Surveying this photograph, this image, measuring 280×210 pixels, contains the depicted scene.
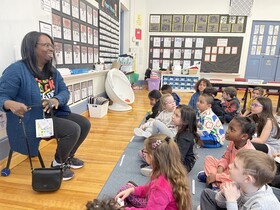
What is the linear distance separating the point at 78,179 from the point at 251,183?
4.22 ft

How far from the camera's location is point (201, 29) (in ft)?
22.3

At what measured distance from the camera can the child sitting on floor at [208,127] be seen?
7.98 feet

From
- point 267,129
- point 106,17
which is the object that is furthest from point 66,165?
point 106,17

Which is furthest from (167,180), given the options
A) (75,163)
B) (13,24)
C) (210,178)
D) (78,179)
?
(13,24)

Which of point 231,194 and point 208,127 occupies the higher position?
point 231,194

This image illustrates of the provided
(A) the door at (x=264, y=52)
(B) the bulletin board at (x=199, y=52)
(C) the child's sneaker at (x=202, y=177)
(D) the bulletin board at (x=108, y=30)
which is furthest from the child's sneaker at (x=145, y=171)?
(A) the door at (x=264, y=52)

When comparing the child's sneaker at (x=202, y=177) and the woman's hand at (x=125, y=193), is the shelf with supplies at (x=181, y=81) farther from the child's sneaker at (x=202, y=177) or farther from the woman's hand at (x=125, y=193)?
the woman's hand at (x=125, y=193)

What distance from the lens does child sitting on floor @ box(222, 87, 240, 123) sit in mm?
3402

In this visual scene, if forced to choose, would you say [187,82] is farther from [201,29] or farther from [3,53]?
[3,53]

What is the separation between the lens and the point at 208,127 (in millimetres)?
2438

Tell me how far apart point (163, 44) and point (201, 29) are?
1.27 m

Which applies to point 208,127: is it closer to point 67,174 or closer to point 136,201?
point 136,201

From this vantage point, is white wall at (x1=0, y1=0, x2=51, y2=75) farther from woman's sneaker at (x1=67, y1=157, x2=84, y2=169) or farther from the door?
the door

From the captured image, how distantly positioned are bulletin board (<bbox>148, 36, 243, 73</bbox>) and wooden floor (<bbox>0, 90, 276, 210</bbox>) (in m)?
4.80
